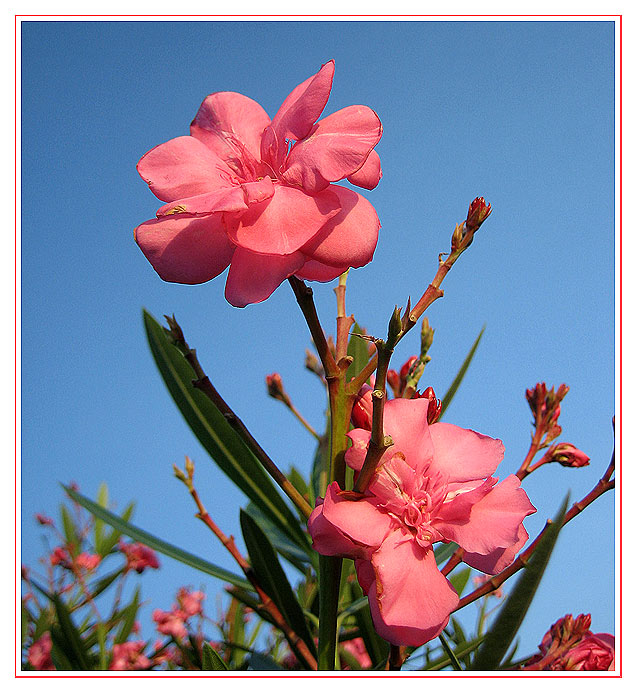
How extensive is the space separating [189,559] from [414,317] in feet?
2.09

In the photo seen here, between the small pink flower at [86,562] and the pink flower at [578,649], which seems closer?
the pink flower at [578,649]

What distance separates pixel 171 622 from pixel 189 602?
9 centimetres

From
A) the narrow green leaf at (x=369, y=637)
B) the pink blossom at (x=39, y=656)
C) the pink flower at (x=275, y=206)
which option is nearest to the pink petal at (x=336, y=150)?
the pink flower at (x=275, y=206)

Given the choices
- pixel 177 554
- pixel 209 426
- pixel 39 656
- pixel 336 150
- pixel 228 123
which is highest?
pixel 228 123

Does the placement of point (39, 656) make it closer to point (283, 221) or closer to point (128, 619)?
point (128, 619)

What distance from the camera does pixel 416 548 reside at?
0.59 m

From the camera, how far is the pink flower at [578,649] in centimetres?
82

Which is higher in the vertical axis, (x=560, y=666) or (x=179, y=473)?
(x=179, y=473)

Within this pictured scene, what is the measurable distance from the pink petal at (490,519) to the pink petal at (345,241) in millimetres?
260

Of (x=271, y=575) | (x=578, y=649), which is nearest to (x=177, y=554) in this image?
(x=271, y=575)

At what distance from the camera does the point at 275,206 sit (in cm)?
60

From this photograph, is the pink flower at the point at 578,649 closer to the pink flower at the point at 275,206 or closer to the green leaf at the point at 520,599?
the green leaf at the point at 520,599
